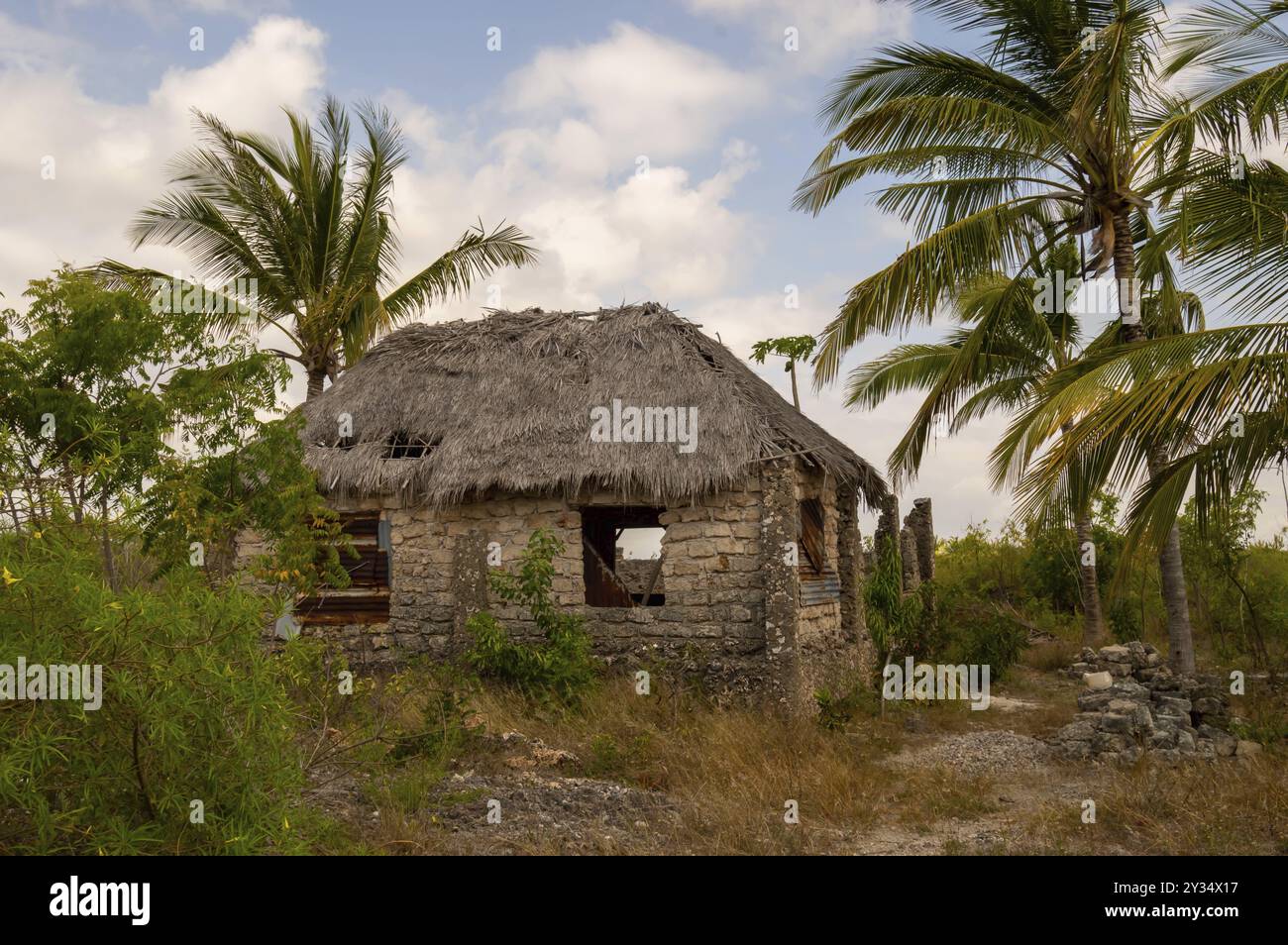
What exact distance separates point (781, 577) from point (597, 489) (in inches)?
80.9

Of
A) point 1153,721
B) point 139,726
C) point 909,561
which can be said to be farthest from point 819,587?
point 139,726

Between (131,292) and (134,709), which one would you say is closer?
(134,709)

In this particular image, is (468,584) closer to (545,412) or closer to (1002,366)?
(545,412)

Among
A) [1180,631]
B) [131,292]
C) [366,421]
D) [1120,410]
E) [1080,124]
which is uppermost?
[1080,124]

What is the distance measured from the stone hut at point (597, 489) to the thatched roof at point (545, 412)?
0.02 m

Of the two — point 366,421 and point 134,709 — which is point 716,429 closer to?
point 366,421

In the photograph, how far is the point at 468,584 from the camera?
33.3 feet

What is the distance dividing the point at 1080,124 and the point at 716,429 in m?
4.44

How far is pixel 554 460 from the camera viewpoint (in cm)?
999

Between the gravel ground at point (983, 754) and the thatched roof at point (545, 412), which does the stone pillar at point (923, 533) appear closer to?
the thatched roof at point (545, 412)

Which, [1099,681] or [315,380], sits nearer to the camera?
[1099,681]

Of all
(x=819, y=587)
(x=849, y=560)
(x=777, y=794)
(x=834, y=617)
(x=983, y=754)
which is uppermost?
(x=849, y=560)
